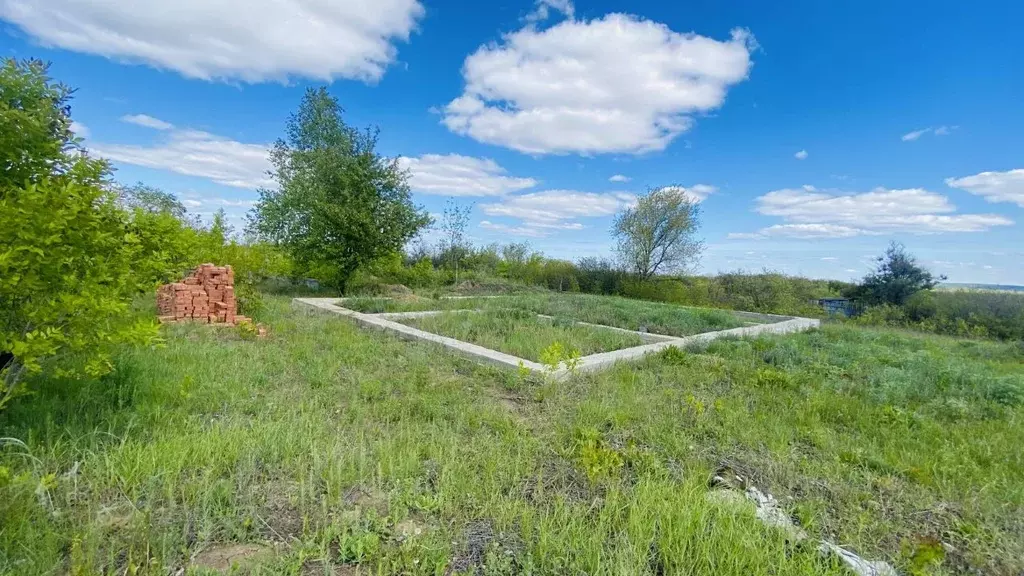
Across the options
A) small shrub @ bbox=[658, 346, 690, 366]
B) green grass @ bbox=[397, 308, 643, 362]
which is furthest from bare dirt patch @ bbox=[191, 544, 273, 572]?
small shrub @ bbox=[658, 346, 690, 366]

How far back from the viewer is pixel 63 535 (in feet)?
5.57

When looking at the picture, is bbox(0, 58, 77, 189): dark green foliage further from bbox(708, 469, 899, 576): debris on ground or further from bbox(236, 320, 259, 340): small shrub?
bbox(708, 469, 899, 576): debris on ground

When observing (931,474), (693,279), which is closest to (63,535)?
(931,474)

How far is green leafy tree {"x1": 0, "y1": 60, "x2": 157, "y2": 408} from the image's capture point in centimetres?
191

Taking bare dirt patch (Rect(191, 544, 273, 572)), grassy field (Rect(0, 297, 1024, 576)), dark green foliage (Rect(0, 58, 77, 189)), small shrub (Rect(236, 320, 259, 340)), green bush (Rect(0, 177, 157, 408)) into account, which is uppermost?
dark green foliage (Rect(0, 58, 77, 189))

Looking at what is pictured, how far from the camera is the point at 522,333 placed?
252 inches

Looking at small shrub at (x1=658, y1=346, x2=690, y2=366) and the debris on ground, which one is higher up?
small shrub at (x1=658, y1=346, x2=690, y2=366)

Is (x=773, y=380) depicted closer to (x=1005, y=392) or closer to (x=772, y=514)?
(x=1005, y=392)

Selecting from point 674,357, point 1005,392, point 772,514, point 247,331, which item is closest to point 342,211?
point 247,331

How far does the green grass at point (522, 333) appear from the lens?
18.8 feet

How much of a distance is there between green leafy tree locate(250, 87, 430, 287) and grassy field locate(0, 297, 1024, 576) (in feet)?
26.5

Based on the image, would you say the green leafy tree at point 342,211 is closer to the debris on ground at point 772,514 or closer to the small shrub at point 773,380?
the small shrub at point 773,380

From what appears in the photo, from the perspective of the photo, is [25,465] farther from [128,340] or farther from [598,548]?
[598,548]

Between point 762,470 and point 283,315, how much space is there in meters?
7.71
